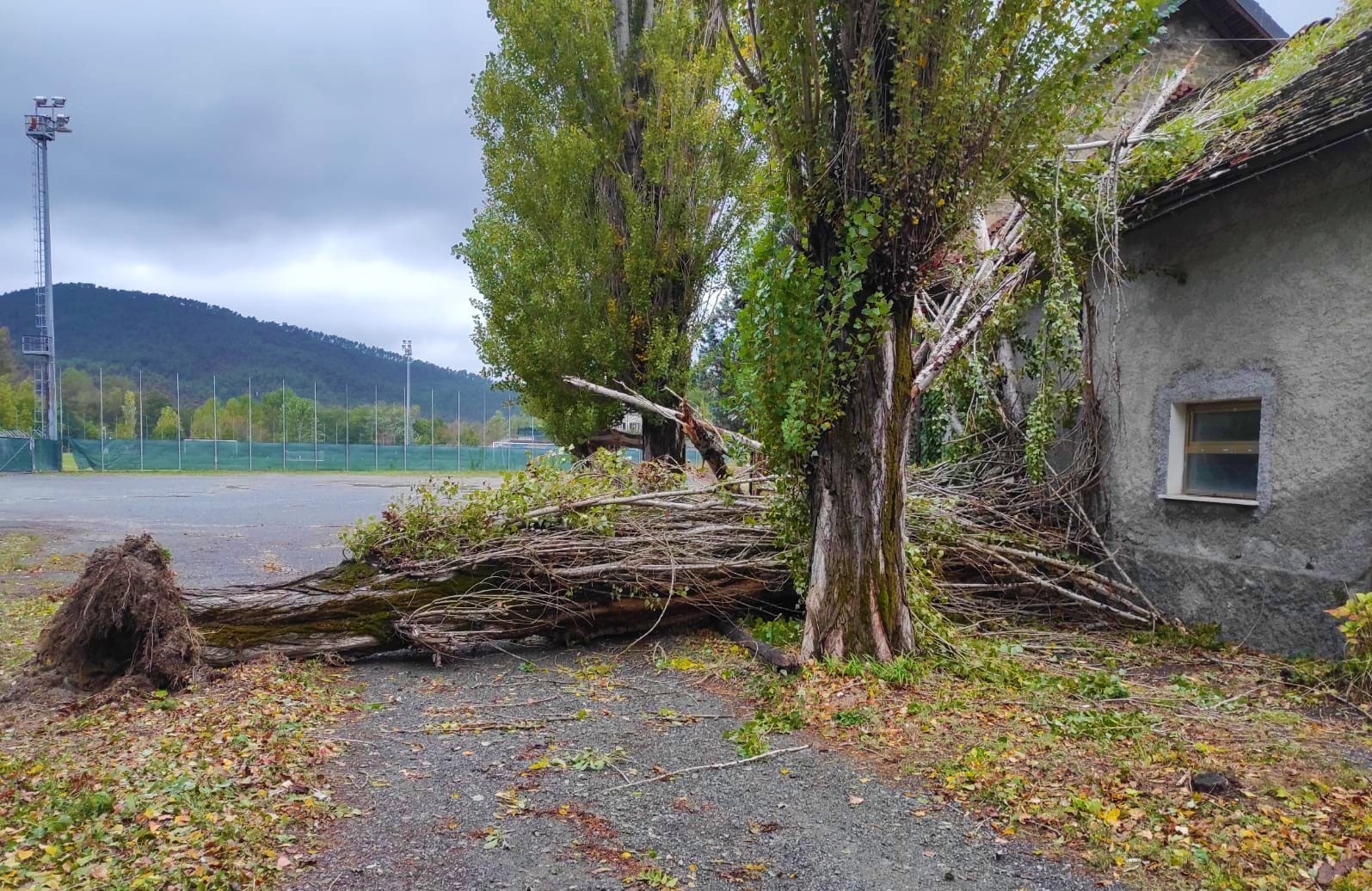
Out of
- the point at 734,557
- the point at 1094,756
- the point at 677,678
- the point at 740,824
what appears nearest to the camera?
the point at 740,824

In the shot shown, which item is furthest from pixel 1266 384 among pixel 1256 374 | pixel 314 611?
pixel 314 611

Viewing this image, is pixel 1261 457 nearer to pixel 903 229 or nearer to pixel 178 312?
pixel 903 229

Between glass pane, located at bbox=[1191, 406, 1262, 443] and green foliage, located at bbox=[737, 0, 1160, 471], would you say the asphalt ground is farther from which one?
glass pane, located at bbox=[1191, 406, 1262, 443]

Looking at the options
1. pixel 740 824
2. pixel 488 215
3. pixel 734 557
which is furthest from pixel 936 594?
pixel 488 215

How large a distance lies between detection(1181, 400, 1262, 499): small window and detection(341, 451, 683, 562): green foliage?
5.16 meters

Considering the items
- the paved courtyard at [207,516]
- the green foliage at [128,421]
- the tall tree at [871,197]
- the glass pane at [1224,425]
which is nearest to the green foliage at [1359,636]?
the glass pane at [1224,425]

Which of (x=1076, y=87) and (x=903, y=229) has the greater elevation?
(x=1076, y=87)

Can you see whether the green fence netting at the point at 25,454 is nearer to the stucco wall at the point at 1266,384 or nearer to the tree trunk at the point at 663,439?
the tree trunk at the point at 663,439

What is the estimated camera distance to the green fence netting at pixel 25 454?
36375mm

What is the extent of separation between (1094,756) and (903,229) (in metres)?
3.44

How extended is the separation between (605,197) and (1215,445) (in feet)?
28.7

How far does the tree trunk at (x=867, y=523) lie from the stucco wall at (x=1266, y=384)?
2925 millimetres

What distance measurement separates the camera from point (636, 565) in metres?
7.04

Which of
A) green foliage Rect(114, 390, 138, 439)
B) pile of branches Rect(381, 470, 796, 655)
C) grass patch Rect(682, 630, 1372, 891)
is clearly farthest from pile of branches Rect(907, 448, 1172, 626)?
green foliage Rect(114, 390, 138, 439)
